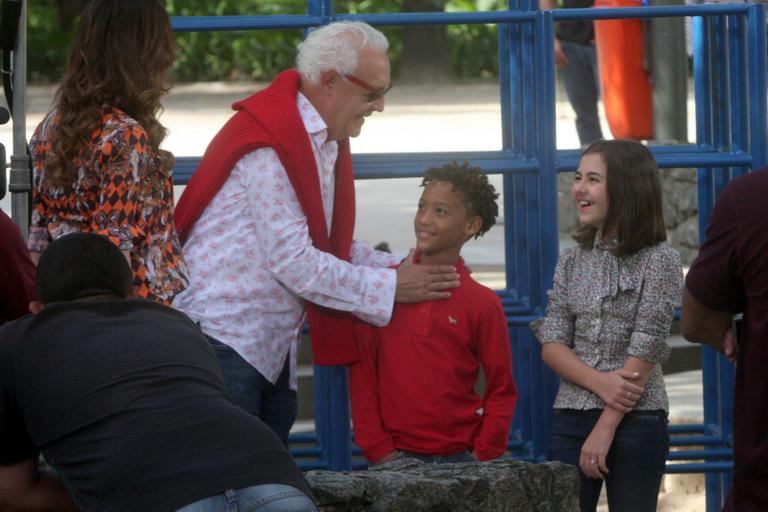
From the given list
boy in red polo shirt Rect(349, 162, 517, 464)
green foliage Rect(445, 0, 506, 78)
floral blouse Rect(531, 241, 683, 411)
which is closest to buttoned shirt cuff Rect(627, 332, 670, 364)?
floral blouse Rect(531, 241, 683, 411)

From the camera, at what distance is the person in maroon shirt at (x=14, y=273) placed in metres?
3.39

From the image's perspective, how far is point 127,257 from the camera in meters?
3.69

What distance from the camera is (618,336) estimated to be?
439cm

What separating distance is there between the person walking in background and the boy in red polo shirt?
4.88 m

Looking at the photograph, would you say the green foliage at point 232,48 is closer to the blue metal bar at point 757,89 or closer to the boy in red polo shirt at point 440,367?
the blue metal bar at point 757,89

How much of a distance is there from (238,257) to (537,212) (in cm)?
136

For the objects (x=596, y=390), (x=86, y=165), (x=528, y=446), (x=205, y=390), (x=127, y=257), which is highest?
(x=86, y=165)

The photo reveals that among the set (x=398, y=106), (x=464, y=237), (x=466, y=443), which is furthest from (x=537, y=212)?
(x=398, y=106)

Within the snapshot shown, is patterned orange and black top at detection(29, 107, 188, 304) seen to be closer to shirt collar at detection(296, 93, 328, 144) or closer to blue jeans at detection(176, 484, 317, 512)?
shirt collar at detection(296, 93, 328, 144)

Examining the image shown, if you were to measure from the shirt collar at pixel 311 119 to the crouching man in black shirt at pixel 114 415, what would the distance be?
3.15 feet

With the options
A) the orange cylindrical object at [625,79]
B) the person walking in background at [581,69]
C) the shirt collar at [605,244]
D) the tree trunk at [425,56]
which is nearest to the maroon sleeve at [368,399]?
the shirt collar at [605,244]

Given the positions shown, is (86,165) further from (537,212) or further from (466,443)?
(537,212)

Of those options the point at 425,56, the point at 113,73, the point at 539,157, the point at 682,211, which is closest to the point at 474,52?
the point at 425,56

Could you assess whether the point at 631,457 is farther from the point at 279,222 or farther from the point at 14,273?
the point at 14,273
